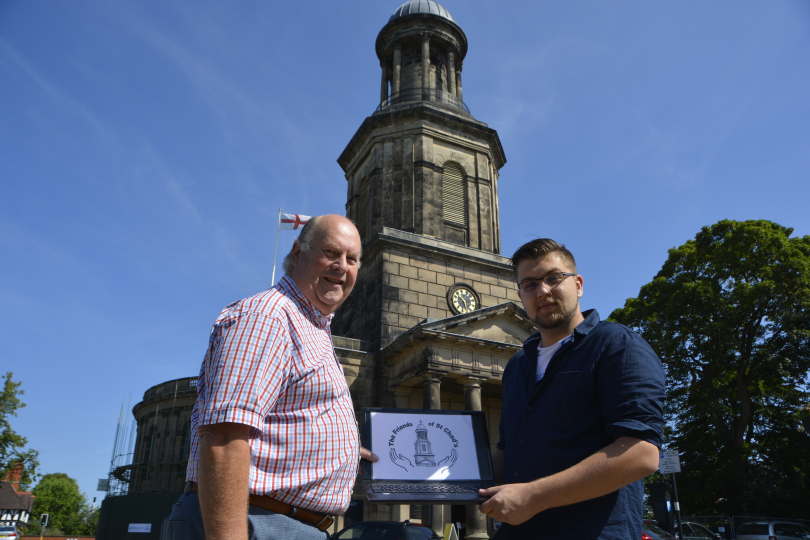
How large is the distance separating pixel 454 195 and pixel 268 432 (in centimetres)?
2541

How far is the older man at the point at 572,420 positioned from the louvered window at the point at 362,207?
24.5 m

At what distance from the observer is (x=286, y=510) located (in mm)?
2150

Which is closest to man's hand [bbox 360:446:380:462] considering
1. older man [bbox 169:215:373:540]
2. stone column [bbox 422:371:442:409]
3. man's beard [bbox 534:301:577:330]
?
older man [bbox 169:215:373:540]

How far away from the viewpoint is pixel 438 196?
86.1 ft

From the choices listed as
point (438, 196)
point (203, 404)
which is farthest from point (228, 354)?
point (438, 196)

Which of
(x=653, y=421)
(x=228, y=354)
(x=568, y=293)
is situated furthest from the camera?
(x=568, y=293)

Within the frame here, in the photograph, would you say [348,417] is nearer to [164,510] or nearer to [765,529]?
[164,510]

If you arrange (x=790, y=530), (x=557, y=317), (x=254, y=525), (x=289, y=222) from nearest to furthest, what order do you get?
(x=254, y=525)
(x=557, y=317)
(x=790, y=530)
(x=289, y=222)

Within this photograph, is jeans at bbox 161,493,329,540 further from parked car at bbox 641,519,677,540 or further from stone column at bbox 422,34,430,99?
stone column at bbox 422,34,430,99

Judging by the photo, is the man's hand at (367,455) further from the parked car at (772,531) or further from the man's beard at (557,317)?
the parked car at (772,531)

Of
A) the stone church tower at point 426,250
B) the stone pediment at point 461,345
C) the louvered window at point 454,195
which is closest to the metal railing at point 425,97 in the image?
the stone church tower at point 426,250

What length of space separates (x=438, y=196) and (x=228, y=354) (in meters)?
24.6

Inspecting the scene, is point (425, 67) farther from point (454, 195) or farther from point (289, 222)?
point (289, 222)

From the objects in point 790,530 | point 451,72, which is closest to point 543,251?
point 790,530
